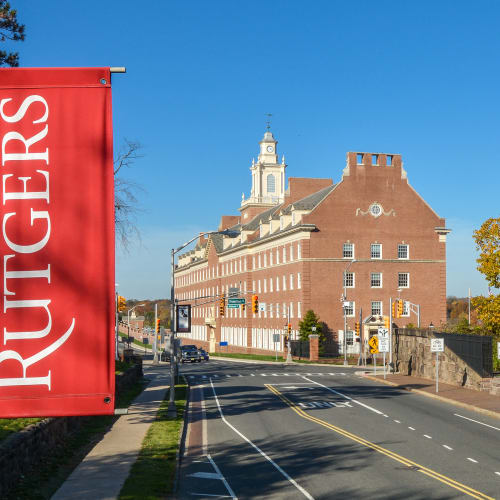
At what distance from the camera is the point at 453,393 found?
124ft

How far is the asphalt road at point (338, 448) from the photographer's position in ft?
53.0

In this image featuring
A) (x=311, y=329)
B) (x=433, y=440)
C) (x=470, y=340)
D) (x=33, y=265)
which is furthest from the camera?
(x=311, y=329)

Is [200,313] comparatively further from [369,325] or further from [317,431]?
[317,431]

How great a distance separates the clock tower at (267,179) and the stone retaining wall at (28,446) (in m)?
98.7

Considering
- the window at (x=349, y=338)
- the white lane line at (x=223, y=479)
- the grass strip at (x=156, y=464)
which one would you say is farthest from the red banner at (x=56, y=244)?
→ the window at (x=349, y=338)

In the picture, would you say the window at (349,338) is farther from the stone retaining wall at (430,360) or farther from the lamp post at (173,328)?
the lamp post at (173,328)

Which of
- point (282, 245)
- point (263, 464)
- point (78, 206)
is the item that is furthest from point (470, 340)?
point (282, 245)

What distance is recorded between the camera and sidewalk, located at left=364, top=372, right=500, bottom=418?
3187 centimetres

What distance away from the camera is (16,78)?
7.25m

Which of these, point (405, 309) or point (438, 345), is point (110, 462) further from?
point (405, 309)

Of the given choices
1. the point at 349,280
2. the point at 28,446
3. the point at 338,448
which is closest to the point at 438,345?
the point at 338,448

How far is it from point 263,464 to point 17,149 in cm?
1382

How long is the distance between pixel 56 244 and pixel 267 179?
11566cm

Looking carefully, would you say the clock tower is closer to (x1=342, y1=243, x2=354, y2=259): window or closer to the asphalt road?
(x1=342, y1=243, x2=354, y2=259): window
